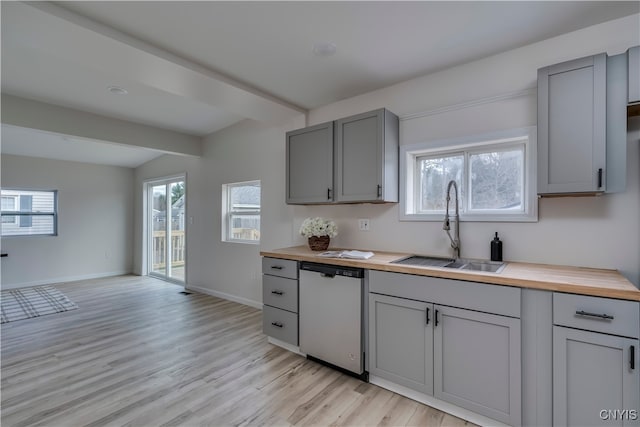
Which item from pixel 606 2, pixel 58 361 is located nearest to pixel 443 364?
pixel 606 2

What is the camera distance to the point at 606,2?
5.74 ft

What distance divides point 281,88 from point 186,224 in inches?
131

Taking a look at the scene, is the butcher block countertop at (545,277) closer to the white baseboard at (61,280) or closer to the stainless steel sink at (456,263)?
the stainless steel sink at (456,263)

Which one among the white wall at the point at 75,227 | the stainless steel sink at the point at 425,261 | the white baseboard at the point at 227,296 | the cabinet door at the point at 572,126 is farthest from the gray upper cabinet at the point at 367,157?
the white wall at the point at 75,227

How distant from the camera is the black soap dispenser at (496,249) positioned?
7.27ft

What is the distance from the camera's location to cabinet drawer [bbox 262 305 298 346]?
2785 mm

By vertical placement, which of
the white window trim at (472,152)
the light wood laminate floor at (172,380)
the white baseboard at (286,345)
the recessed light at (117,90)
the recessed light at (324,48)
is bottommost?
the light wood laminate floor at (172,380)

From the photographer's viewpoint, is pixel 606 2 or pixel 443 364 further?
pixel 443 364

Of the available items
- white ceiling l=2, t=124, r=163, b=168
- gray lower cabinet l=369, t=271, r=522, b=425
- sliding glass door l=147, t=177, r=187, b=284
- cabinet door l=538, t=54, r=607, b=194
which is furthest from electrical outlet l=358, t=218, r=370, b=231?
sliding glass door l=147, t=177, r=187, b=284

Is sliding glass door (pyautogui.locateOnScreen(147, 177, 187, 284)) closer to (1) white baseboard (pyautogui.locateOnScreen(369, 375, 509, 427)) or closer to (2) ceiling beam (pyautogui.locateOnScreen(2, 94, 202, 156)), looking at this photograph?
(2) ceiling beam (pyautogui.locateOnScreen(2, 94, 202, 156))

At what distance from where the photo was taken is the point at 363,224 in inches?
119

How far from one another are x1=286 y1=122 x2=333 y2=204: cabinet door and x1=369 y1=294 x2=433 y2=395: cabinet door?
1164 millimetres

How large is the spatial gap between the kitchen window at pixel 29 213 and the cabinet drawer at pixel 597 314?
7.62 metres

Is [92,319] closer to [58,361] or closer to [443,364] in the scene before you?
[58,361]
